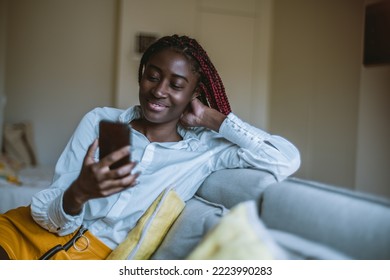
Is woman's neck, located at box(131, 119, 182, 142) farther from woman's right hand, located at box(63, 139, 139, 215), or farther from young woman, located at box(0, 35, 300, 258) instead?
woman's right hand, located at box(63, 139, 139, 215)

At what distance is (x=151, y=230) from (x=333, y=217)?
52 centimetres

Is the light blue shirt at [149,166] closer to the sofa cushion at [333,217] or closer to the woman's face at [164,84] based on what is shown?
the woman's face at [164,84]

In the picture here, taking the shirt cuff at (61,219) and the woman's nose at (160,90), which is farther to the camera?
the woman's nose at (160,90)

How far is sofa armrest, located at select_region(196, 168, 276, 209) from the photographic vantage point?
44.6 inches

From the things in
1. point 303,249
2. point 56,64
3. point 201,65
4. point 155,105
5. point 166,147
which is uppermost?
point 56,64

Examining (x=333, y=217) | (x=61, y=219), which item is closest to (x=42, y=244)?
(x=61, y=219)

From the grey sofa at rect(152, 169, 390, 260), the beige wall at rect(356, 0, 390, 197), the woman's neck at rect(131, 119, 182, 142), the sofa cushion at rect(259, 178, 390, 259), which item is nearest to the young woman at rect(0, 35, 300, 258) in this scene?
the woman's neck at rect(131, 119, 182, 142)

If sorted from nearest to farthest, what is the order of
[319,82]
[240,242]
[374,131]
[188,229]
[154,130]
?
1. [240,242]
2. [188,229]
3. [154,130]
4. [374,131]
5. [319,82]

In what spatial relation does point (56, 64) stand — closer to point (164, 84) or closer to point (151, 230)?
point (164, 84)

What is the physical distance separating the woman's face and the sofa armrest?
23cm

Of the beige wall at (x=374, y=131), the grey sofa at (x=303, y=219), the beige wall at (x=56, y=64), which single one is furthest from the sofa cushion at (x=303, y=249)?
the beige wall at (x=56, y=64)

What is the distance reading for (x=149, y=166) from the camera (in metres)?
1.32

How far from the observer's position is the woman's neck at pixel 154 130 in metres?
1.40
